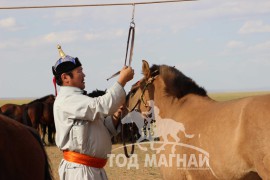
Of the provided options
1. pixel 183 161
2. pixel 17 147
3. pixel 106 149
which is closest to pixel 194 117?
pixel 183 161

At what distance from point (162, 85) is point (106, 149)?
246 centimetres

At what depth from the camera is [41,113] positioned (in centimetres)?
2066

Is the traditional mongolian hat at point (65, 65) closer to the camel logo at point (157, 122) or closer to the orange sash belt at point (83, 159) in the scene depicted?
the orange sash belt at point (83, 159)

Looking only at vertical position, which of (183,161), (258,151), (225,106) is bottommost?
(183,161)

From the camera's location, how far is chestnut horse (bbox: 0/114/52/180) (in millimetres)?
3244

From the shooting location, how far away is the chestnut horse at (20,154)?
10.6ft

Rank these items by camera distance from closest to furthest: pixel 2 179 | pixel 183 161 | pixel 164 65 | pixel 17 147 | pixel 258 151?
pixel 2 179 → pixel 17 147 → pixel 258 151 → pixel 183 161 → pixel 164 65

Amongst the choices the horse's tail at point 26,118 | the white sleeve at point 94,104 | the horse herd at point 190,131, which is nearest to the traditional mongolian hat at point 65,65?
the white sleeve at point 94,104

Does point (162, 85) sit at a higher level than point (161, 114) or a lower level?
higher

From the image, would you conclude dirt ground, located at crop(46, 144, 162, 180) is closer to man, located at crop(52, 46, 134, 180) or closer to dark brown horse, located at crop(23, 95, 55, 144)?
dark brown horse, located at crop(23, 95, 55, 144)

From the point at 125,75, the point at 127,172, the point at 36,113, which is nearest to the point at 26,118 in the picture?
the point at 36,113

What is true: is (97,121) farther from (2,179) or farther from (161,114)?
(161,114)

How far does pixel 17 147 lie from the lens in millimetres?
3406

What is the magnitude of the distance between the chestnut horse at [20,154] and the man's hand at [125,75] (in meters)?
0.84
